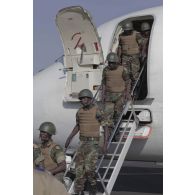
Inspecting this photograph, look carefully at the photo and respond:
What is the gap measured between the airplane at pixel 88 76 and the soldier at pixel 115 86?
0.44 metres

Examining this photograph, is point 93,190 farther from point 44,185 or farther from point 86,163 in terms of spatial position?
point 44,185

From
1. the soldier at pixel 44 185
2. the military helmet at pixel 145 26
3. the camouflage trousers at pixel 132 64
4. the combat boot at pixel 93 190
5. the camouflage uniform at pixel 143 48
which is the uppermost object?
the military helmet at pixel 145 26

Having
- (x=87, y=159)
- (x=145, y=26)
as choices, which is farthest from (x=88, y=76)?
(x=87, y=159)

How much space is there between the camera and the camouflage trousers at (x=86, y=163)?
7.81 m

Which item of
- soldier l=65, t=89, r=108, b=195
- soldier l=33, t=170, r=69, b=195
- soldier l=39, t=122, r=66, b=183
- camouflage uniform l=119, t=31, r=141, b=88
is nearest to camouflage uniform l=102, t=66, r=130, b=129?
camouflage uniform l=119, t=31, r=141, b=88

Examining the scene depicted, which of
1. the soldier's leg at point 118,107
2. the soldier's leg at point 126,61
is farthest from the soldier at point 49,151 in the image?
the soldier's leg at point 126,61

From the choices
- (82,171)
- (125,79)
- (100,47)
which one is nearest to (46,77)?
(100,47)

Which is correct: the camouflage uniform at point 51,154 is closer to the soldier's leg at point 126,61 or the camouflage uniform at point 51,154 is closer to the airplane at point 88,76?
the airplane at point 88,76

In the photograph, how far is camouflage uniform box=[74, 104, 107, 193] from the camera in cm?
782

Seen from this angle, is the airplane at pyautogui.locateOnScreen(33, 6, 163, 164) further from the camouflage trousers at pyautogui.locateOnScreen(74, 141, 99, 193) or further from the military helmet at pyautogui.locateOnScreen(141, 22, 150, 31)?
the camouflage trousers at pyautogui.locateOnScreen(74, 141, 99, 193)
